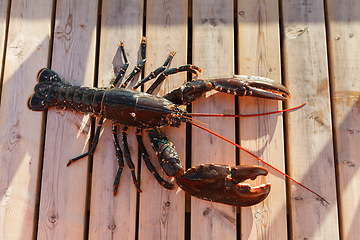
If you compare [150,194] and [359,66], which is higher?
[359,66]

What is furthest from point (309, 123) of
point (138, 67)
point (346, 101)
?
point (138, 67)

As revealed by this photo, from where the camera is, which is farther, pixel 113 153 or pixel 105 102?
pixel 113 153

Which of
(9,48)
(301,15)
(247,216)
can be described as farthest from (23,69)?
(301,15)

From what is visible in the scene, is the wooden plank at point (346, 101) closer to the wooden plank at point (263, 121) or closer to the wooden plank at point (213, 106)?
the wooden plank at point (263, 121)

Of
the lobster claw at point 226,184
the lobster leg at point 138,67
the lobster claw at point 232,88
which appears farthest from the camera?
the lobster leg at point 138,67

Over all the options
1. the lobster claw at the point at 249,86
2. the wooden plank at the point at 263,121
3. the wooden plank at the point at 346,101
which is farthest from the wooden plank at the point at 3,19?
the wooden plank at the point at 346,101

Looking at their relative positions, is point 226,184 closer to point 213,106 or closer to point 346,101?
point 213,106

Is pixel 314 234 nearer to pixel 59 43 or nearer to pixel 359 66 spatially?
pixel 359 66
